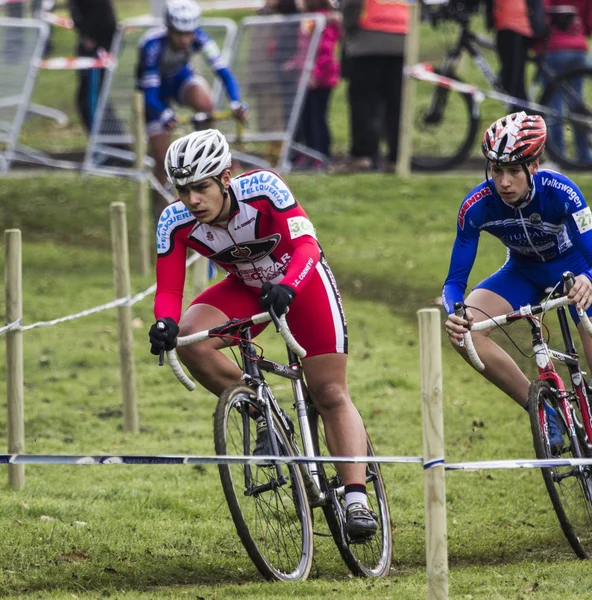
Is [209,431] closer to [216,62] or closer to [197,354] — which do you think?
[197,354]

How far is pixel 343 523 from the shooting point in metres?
6.34

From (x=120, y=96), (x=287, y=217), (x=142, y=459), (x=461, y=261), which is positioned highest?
(x=287, y=217)

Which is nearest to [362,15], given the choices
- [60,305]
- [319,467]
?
[60,305]

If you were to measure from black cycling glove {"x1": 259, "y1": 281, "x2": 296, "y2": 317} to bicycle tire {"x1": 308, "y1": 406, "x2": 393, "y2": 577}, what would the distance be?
3.12ft

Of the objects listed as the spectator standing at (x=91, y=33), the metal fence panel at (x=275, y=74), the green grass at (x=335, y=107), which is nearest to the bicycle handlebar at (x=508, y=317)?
the green grass at (x=335, y=107)

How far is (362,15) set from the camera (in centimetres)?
1484

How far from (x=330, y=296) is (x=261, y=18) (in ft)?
34.2

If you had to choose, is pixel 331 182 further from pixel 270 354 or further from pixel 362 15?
pixel 270 354

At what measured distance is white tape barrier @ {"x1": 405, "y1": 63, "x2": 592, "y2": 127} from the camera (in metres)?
14.5

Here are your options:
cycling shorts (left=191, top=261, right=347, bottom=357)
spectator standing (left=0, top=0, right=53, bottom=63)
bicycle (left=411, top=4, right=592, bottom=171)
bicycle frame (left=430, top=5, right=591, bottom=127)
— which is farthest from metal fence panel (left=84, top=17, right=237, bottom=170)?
cycling shorts (left=191, top=261, right=347, bottom=357)

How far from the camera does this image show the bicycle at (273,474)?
233 inches

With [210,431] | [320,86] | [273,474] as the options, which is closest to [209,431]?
[210,431]

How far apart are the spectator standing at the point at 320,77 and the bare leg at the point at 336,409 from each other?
10.0 m

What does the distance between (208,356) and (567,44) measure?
33.1ft
